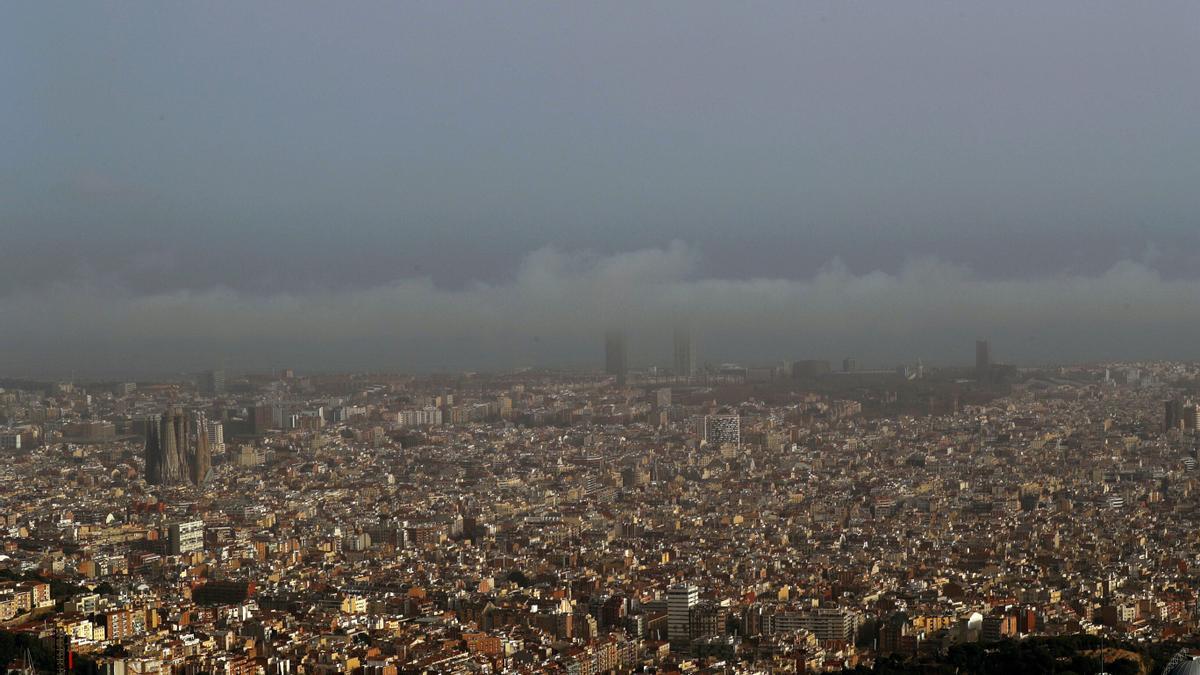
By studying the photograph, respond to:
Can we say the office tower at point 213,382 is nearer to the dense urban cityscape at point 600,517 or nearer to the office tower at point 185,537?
the dense urban cityscape at point 600,517

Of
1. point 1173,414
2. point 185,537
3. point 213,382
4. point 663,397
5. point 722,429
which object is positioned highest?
point 213,382

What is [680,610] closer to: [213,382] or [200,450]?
[200,450]

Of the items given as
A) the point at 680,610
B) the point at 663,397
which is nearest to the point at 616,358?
the point at 663,397

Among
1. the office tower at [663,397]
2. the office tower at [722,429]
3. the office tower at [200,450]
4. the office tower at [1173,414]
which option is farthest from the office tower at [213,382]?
the office tower at [1173,414]

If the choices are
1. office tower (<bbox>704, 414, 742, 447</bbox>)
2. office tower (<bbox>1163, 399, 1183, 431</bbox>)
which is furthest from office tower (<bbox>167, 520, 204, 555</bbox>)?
office tower (<bbox>1163, 399, 1183, 431</bbox>)

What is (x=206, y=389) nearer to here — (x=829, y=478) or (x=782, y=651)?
(x=829, y=478)

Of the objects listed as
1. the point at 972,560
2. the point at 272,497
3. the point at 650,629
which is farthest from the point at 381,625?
the point at 272,497
